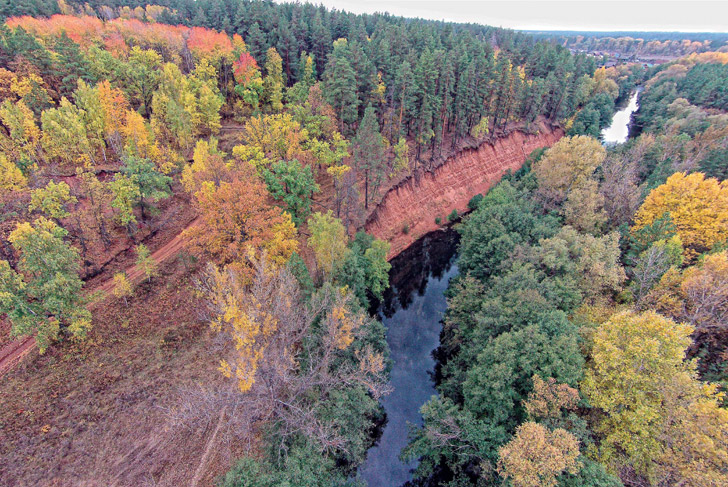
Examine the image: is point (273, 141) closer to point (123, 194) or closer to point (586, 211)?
point (123, 194)

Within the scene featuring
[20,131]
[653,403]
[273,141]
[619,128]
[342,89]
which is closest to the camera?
[653,403]

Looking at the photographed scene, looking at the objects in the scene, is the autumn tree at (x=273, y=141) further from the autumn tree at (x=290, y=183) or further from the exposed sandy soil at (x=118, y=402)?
the exposed sandy soil at (x=118, y=402)

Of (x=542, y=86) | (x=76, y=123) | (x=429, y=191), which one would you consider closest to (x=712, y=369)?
(x=429, y=191)

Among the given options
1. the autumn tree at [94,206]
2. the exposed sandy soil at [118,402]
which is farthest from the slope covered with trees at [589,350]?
the autumn tree at [94,206]

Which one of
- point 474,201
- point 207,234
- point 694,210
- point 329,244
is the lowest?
point 474,201

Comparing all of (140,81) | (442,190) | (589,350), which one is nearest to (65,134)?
(140,81)

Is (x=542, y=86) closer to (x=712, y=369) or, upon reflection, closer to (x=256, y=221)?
(x=712, y=369)

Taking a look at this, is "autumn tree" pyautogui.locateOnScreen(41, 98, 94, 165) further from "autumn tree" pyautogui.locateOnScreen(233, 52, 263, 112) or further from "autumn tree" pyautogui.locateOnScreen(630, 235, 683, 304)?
"autumn tree" pyautogui.locateOnScreen(630, 235, 683, 304)
